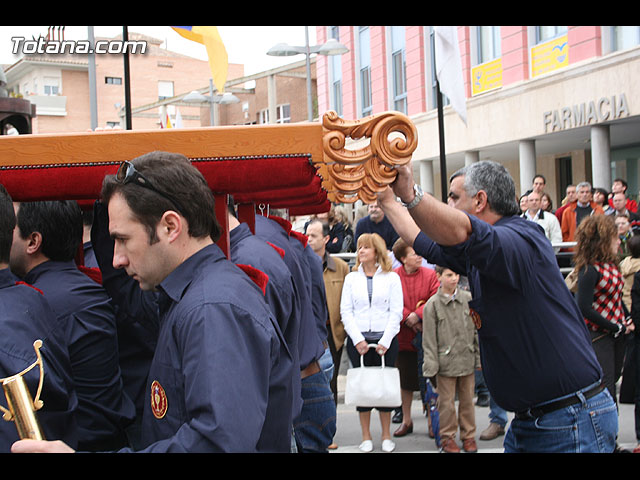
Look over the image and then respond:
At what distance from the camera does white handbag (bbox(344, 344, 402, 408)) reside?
21.9 feet

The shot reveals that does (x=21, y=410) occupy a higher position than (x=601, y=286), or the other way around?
(x=21, y=410)

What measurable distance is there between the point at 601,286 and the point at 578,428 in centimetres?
348

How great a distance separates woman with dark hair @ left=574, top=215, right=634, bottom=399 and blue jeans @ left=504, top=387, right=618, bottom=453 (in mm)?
3248

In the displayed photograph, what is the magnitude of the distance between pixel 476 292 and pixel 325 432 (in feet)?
5.33

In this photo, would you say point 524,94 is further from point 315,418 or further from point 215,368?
point 215,368

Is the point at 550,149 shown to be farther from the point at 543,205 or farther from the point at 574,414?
the point at 574,414

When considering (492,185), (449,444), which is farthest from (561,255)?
(492,185)

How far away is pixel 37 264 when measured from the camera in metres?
3.01

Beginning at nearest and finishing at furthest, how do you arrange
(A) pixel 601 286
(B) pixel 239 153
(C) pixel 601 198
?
(B) pixel 239 153 < (A) pixel 601 286 < (C) pixel 601 198

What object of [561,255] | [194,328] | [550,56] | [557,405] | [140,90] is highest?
[140,90]

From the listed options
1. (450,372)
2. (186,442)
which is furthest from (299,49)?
(186,442)

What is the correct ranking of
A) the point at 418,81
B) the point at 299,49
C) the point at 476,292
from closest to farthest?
the point at 476,292
the point at 299,49
the point at 418,81

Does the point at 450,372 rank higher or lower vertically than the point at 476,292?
lower

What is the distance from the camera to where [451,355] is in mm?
6941
